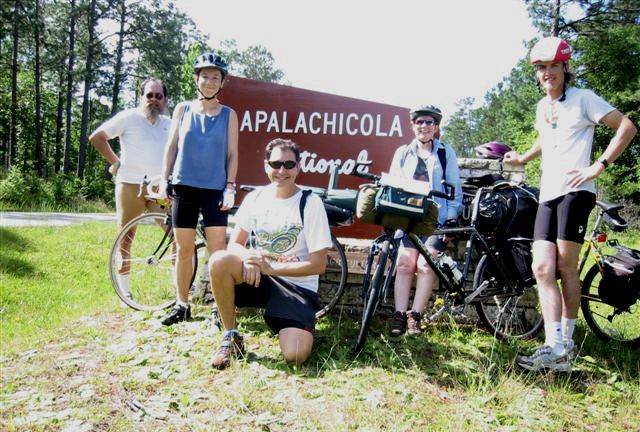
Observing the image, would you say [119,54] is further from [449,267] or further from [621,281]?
[621,281]

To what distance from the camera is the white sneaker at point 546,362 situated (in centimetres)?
308

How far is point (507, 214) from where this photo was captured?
390 cm

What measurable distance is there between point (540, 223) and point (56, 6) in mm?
22212

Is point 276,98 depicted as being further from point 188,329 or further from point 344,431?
point 344,431

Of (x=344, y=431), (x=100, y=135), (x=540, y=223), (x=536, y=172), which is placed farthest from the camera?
(x=536, y=172)

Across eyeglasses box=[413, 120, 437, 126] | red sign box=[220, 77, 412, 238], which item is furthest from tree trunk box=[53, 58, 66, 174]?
eyeglasses box=[413, 120, 437, 126]

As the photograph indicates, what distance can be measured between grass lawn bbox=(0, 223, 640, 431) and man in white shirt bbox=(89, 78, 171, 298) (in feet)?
3.10

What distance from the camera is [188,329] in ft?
12.4

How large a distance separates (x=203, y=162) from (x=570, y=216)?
2.45 metres

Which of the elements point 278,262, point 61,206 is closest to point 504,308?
point 278,262

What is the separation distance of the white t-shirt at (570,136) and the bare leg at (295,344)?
5.76 ft

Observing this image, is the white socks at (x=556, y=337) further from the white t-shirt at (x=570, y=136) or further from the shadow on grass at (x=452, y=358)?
the white t-shirt at (x=570, y=136)

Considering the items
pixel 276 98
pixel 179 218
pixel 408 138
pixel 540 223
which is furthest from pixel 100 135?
pixel 540 223

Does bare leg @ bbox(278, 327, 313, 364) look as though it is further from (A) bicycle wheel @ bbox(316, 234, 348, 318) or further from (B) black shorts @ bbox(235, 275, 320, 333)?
(A) bicycle wheel @ bbox(316, 234, 348, 318)
